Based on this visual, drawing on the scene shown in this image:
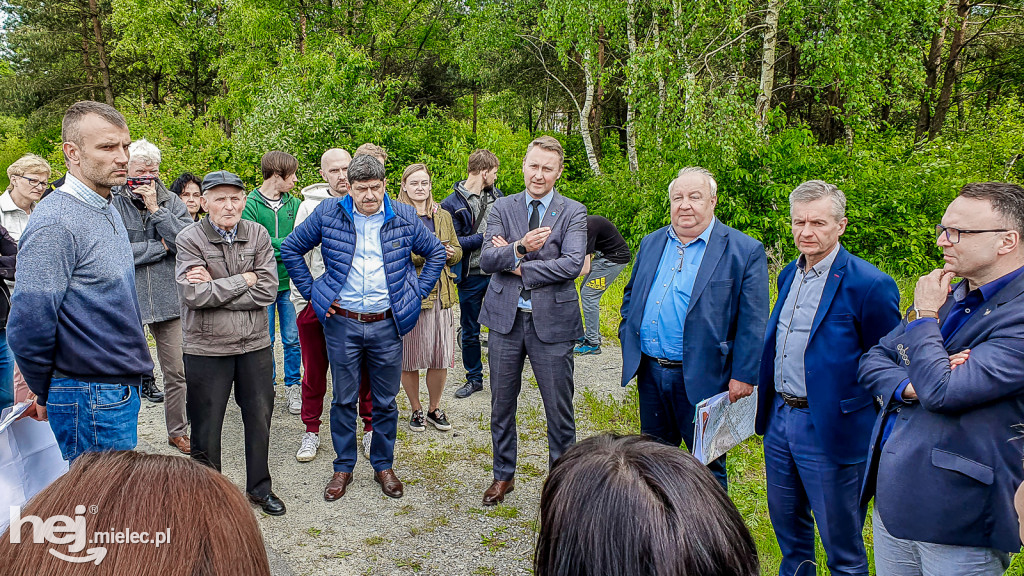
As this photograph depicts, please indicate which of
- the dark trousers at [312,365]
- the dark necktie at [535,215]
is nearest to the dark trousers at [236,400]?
the dark trousers at [312,365]

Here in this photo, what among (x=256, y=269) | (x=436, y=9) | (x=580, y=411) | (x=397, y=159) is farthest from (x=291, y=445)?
(x=436, y=9)

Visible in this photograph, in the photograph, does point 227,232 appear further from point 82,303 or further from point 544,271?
point 544,271

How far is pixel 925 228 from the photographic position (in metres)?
9.81

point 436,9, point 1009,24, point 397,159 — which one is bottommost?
point 397,159

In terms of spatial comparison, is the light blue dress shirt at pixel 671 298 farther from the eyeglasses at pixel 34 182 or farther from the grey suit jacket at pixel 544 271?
the eyeglasses at pixel 34 182

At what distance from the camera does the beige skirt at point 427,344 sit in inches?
200

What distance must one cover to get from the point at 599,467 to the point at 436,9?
80.5 ft

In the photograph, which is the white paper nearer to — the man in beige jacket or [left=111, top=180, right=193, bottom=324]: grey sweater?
the man in beige jacket

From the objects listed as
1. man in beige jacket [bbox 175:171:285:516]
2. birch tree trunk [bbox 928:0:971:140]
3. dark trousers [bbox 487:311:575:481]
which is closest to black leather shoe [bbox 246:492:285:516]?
man in beige jacket [bbox 175:171:285:516]

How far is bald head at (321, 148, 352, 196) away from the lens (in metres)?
5.12

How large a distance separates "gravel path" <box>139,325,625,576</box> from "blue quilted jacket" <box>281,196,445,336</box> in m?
1.10

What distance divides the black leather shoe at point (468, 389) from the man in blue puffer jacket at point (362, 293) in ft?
5.64

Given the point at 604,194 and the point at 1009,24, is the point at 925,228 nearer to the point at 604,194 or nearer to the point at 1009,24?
the point at 604,194

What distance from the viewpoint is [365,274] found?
4.14 m
